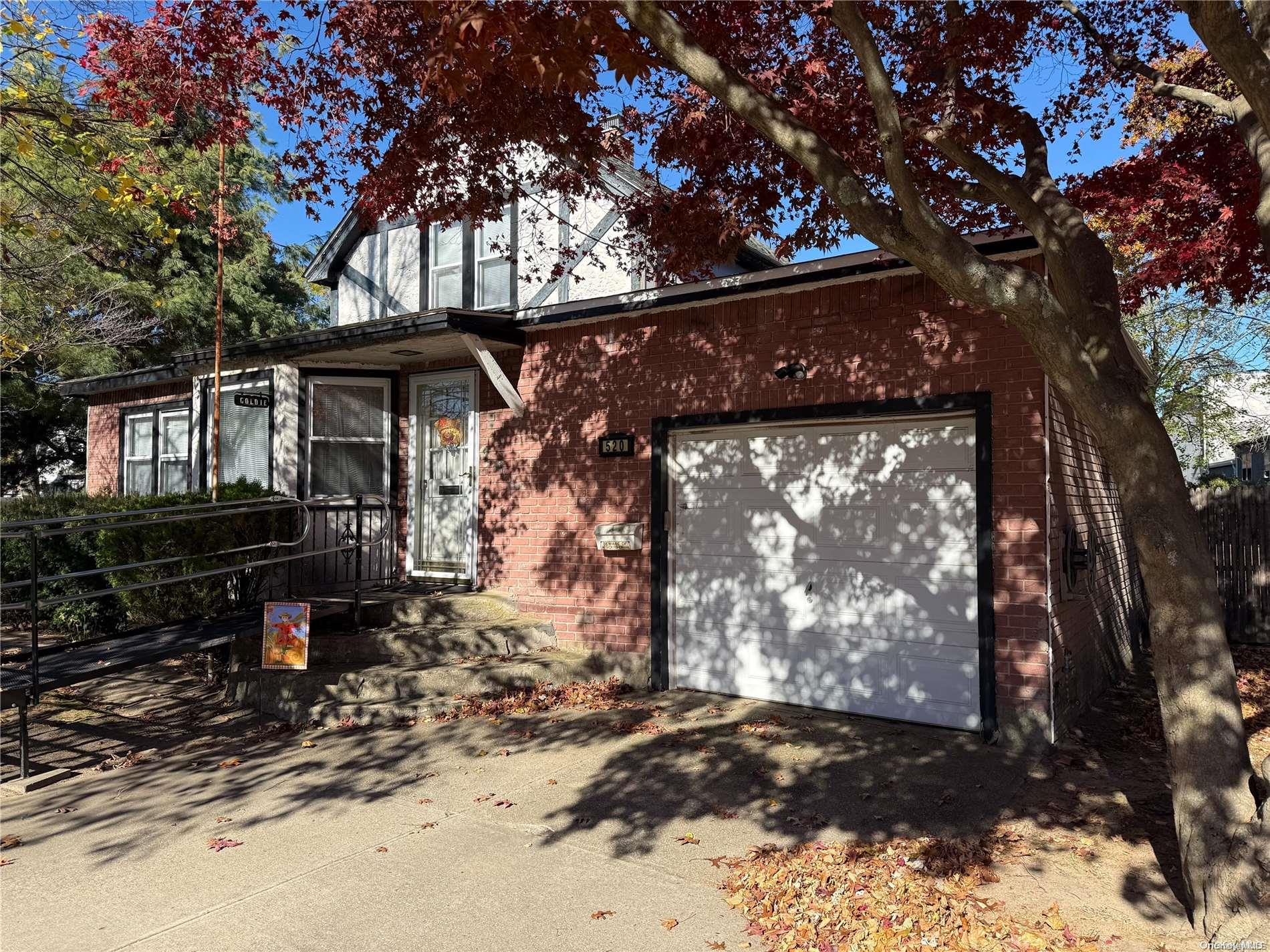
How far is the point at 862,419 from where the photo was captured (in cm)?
675

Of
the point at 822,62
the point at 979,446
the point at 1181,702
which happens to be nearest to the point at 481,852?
the point at 1181,702

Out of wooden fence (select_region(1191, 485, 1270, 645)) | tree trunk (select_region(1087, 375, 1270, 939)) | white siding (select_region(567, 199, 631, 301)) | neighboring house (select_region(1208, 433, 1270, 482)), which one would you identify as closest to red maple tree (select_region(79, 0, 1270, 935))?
tree trunk (select_region(1087, 375, 1270, 939))

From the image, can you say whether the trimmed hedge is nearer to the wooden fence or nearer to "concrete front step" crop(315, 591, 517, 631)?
"concrete front step" crop(315, 591, 517, 631)

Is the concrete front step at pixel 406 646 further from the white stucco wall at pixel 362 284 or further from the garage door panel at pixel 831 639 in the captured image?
the white stucco wall at pixel 362 284

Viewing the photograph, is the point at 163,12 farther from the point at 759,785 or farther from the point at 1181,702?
the point at 1181,702

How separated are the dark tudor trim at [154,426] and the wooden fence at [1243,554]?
1404cm

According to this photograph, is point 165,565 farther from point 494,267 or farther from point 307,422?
point 494,267

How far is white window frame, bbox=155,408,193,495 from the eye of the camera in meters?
11.9

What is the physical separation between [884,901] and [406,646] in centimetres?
514

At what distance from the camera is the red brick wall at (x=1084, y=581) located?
20.3 feet

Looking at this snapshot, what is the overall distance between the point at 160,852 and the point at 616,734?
10.0ft

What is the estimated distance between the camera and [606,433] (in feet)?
26.9

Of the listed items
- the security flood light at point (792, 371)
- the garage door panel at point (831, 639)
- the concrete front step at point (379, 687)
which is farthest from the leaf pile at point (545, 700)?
the security flood light at point (792, 371)

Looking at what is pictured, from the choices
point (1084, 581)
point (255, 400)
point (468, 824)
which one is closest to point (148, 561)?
point (255, 400)
